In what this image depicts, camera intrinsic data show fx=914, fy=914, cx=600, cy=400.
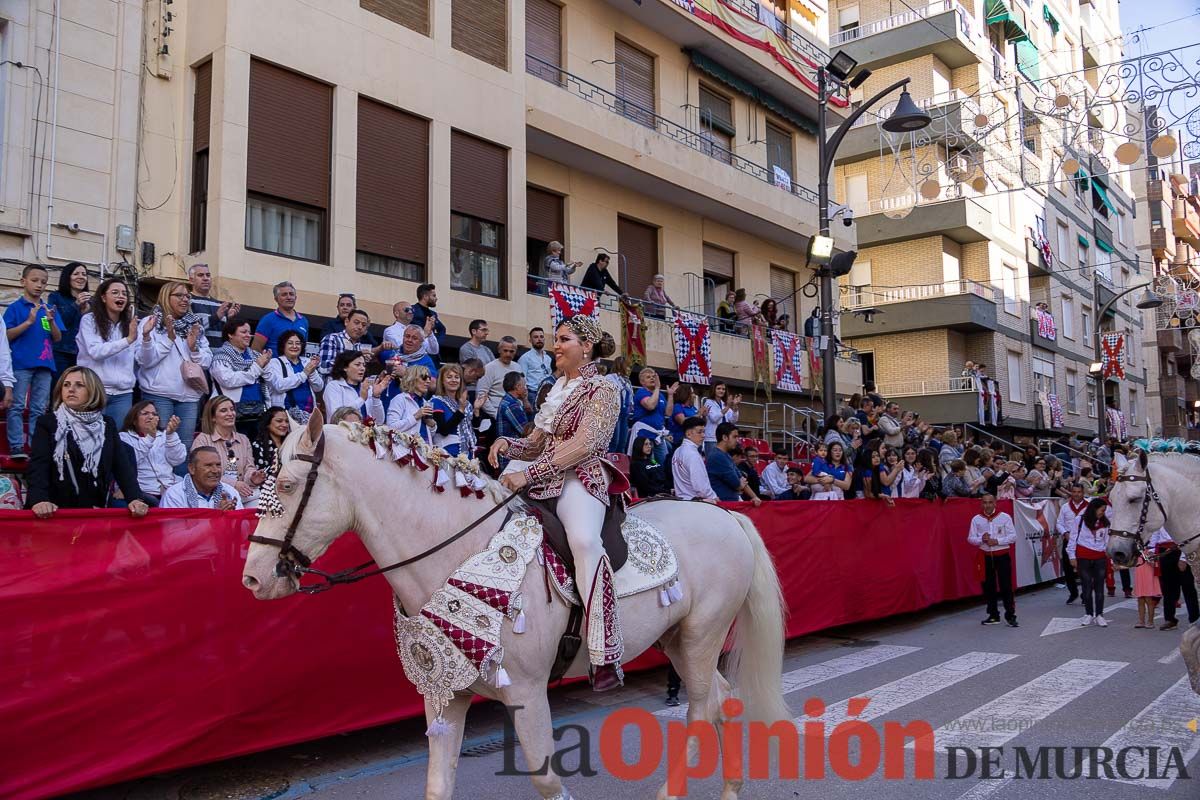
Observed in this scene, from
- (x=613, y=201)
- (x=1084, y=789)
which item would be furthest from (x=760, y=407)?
(x=1084, y=789)

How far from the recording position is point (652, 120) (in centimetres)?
2042

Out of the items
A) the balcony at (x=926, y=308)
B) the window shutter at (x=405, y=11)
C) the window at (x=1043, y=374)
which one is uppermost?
the window shutter at (x=405, y=11)

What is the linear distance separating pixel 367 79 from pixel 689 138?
9500 millimetres

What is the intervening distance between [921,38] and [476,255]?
1030 inches

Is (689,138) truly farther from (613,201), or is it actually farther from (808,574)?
(808,574)

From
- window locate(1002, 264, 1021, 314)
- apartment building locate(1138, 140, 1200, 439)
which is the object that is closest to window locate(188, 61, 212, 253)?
window locate(1002, 264, 1021, 314)

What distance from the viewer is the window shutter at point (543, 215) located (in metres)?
17.6

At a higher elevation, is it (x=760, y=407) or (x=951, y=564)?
(x=760, y=407)

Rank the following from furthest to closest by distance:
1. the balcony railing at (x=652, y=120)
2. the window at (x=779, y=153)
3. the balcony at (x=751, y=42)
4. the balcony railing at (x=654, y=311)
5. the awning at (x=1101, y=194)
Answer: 1. the awning at (x=1101, y=194)
2. the window at (x=779, y=153)
3. the balcony at (x=751, y=42)
4. the balcony railing at (x=652, y=120)
5. the balcony railing at (x=654, y=311)

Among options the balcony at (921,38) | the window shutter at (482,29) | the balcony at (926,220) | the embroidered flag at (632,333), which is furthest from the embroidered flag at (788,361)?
the balcony at (921,38)

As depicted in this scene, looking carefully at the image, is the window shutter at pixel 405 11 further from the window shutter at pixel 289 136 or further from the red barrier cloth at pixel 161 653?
the red barrier cloth at pixel 161 653

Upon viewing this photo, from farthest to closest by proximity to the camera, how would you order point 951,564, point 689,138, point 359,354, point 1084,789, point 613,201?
point 689,138, point 613,201, point 951,564, point 359,354, point 1084,789

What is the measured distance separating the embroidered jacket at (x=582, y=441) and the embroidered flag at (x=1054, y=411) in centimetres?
3833

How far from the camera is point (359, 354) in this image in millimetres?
9117
